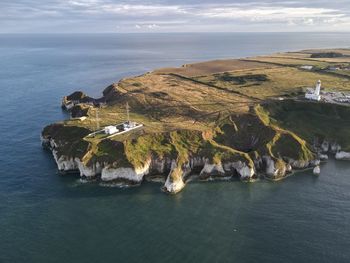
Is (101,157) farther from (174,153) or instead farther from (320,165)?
(320,165)

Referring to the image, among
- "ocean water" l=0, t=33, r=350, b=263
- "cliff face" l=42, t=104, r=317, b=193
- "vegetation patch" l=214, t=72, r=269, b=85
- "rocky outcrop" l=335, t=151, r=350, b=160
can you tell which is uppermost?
"vegetation patch" l=214, t=72, r=269, b=85

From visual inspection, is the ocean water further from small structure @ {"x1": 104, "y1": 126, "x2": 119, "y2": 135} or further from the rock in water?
small structure @ {"x1": 104, "y1": 126, "x2": 119, "y2": 135}

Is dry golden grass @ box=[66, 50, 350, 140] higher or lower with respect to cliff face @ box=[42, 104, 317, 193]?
higher

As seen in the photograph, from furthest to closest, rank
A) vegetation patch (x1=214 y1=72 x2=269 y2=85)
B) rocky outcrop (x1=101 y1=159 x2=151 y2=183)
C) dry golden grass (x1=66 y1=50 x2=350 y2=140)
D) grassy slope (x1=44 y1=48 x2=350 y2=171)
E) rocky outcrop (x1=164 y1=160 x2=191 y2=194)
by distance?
vegetation patch (x1=214 y1=72 x2=269 y2=85), dry golden grass (x1=66 y1=50 x2=350 y2=140), grassy slope (x1=44 y1=48 x2=350 y2=171), rocky outcrop (x1=101 y1=159 x2=151 y2=183), rocky outcrop (x1=164 y1=160 x2=191 y2=194)

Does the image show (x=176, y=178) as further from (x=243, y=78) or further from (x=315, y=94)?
(x=243, y=78)

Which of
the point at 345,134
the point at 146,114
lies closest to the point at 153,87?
the point at 146,114

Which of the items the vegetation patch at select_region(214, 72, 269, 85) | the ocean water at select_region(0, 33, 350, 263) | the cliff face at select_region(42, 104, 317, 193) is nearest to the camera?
the ocean water at select_region(0, 33, 350, 263)

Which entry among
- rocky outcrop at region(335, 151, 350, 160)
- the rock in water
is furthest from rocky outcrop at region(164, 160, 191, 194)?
rocky outcrop at region(335, 151, 350, 160)
